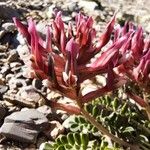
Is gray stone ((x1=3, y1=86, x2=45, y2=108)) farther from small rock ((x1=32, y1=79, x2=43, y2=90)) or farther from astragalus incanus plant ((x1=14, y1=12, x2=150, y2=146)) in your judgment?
astragalus incanus plant ((x1=14, y1=12, x2=150, y2=146))

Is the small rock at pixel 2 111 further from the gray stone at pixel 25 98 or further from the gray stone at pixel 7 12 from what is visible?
the gray stone at pixel 7 12

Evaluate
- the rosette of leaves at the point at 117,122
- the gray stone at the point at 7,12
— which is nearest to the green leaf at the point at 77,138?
the rosette of leaves at the point at 117,122

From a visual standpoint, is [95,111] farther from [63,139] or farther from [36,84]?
[36,84]

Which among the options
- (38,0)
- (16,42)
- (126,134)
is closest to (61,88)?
(126,134)

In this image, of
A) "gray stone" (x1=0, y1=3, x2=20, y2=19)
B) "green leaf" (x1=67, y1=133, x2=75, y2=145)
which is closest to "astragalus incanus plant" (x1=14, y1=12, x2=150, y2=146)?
"green leaf" (x1=67, y1=133, x2=75, y2=145)

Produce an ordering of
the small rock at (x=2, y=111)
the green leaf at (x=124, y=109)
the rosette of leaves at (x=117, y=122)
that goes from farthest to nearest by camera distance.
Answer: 1. the small rock at (x=2, y=111)
2. the green leaf at (x=124, y=109)
3. the rosette of leaves at (x=117, y=122)

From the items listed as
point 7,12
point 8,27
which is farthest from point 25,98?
point 7,12
